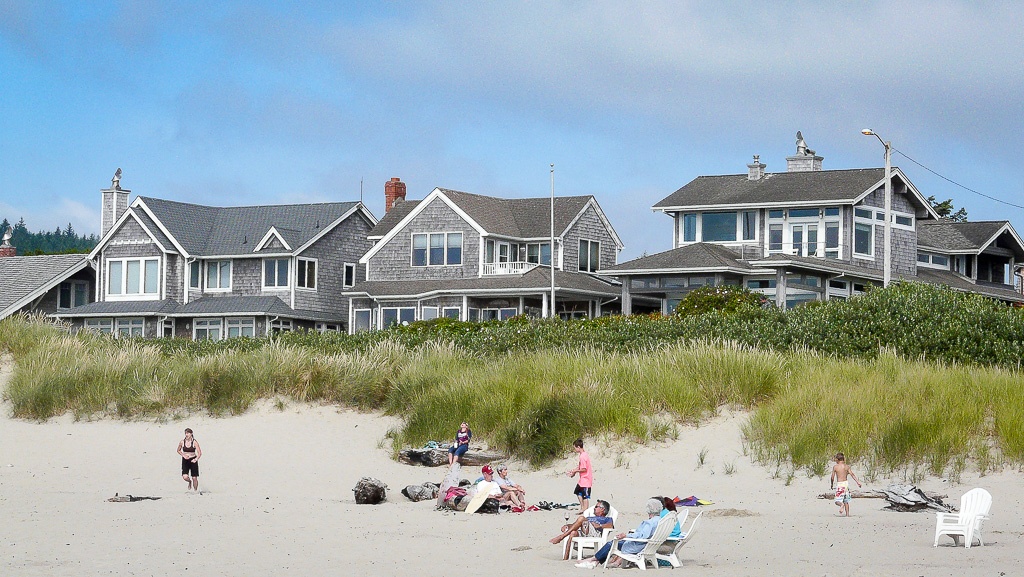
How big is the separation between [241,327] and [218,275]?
3.45 m

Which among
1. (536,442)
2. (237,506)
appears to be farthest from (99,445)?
(536,442)

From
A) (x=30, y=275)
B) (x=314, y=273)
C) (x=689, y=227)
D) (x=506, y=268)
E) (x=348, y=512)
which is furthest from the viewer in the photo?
(x=30, y=275)

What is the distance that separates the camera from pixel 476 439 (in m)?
24.3

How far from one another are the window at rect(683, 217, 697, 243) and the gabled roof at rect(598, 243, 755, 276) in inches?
49.9

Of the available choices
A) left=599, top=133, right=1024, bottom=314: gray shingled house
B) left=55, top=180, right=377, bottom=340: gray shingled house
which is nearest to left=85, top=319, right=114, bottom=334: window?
left=55, top=180, right=377, bottom=340: gray shingled house

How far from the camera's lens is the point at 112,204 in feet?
187

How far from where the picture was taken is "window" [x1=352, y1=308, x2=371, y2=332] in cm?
5144

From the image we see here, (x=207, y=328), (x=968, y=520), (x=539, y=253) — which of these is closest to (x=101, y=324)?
(x=207, y=328)

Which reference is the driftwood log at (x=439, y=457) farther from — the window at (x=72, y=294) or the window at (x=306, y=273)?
the window at (x=72, y=294)

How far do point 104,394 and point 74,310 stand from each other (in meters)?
27.3

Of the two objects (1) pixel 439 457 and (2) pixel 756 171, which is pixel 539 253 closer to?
(2) pixel 756 171

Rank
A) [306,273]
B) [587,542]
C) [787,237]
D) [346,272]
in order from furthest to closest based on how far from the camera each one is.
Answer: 1. [346,272]
2. [306,273]
3. [787,237]
4. [587,542]

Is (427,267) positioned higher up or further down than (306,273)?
higher up

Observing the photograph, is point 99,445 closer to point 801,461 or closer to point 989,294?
point 801,461
